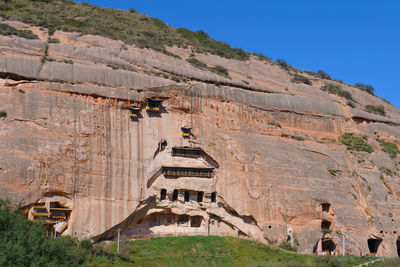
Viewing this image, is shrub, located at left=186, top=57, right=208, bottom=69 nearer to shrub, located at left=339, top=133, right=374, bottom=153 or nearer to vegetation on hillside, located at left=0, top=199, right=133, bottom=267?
shrub, located at left=339, top=133, right=374, bottom=153

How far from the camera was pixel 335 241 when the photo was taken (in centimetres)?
5006

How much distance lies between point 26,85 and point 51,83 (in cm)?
185

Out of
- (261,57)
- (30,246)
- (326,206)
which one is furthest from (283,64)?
(30,246)

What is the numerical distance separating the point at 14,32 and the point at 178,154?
52.6 feet

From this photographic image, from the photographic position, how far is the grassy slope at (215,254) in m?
42.2

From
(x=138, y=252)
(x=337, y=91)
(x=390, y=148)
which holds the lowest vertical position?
(x=138, y=252)

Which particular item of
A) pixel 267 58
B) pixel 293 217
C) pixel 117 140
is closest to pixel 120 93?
pixel 117 140

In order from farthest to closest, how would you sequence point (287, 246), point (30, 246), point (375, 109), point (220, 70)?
point (375, 109) < point (220, 70) < point (287, 246) < point (30, 246)

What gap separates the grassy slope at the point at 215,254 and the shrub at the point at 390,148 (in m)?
15.6

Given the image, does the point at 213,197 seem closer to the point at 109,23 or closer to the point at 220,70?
the point at 220,70

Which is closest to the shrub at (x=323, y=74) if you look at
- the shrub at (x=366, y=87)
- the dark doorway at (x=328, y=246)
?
the shrub at (x=366, y=87)

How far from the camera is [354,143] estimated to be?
5794 cm

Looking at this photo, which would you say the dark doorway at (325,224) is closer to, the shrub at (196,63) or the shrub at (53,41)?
the shrub at (196,63)

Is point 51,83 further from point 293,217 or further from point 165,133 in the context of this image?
point 293,217
